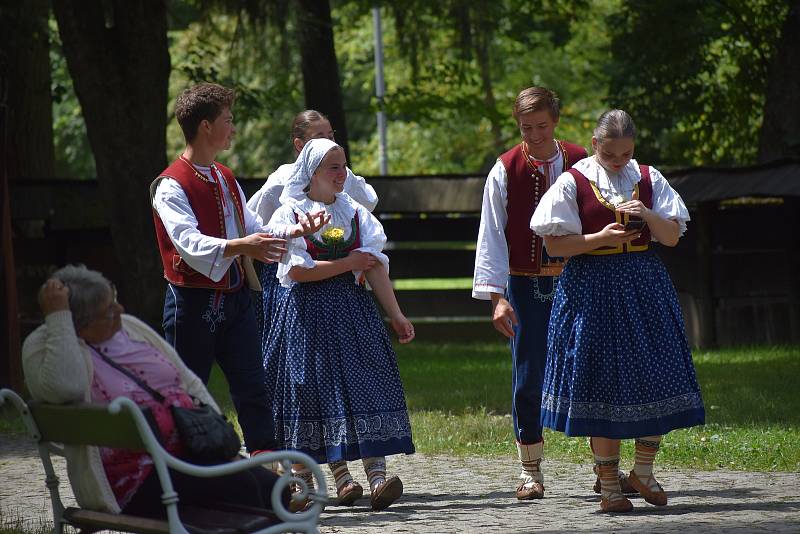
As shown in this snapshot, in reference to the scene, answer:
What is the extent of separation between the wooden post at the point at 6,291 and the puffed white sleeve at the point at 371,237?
504 cm

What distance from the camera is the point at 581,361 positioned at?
5.95 meters

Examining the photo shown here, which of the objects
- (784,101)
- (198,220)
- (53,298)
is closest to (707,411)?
(198,220)

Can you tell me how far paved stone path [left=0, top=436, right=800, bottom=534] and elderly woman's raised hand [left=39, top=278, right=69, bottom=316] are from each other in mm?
1993

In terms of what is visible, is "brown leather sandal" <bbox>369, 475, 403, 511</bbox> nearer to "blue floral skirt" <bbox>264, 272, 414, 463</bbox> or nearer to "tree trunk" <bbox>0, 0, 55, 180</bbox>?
"blue floral skirt" <bbox>264, 272, 414, 463</bbox>

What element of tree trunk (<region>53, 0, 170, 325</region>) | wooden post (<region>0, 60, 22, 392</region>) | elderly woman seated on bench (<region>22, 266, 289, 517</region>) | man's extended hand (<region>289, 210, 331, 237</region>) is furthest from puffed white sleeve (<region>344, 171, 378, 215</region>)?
tree trunk (<region>53, 0, 170, 325</region>)

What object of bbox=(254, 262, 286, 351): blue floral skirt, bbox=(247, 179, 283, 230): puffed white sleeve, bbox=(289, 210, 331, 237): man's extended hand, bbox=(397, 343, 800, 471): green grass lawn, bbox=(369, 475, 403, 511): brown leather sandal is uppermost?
bbox=(247, 179, 283, 230): puffed white sleeve

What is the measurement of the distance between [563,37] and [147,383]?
19.6m

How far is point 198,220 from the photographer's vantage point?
231 inches

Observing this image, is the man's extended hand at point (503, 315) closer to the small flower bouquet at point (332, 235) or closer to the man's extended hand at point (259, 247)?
the small flower bouquet at point (332, 235)

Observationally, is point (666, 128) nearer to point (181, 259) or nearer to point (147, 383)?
point (181, 259)

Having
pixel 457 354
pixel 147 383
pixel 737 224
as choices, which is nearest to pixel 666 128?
pixel 737 224

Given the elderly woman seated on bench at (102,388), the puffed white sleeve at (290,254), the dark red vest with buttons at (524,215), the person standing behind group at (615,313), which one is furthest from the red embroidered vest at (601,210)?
the elderly woman seated on bench at (102,388)

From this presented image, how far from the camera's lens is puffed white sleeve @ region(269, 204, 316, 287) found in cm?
623

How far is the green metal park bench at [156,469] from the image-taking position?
3875 millimetres
